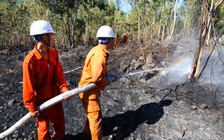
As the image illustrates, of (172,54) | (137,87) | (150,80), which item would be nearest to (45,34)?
(137,87)

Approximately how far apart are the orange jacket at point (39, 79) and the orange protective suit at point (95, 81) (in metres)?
0.37

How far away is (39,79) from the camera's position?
2.87m

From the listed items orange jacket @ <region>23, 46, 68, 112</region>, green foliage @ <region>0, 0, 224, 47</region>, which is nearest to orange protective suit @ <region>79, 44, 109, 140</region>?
orange jacket @ <region>23, 46, 68, 112</region>

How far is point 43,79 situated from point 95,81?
702mm

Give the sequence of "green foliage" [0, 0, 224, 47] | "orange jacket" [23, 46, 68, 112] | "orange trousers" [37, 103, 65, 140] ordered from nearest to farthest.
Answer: "orange jacket" [23, 46, 68, 112], "orange trousers" [37, 103, 65, 140], "green foliage" [0, 0, 224, 47]

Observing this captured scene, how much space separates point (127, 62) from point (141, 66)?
29.6 inches

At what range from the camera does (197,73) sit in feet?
16.0

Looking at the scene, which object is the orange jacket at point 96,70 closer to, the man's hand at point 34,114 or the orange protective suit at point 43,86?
the orange protective suit at point 43,86

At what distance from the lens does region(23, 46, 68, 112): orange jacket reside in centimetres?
266

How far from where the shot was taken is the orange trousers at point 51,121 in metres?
2.85

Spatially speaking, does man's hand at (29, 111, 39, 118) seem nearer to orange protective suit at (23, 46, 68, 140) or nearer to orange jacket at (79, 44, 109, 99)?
orange protective suit at (23, 46, 68, 140)

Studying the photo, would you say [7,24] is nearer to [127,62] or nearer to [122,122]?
[127,62]

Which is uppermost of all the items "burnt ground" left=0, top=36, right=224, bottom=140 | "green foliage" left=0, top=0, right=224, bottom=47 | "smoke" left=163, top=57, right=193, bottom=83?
"green foliage" left=0, top=0, right=224, bottom=47

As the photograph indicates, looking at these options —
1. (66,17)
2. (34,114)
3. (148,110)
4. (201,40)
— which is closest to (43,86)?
(34,114)
